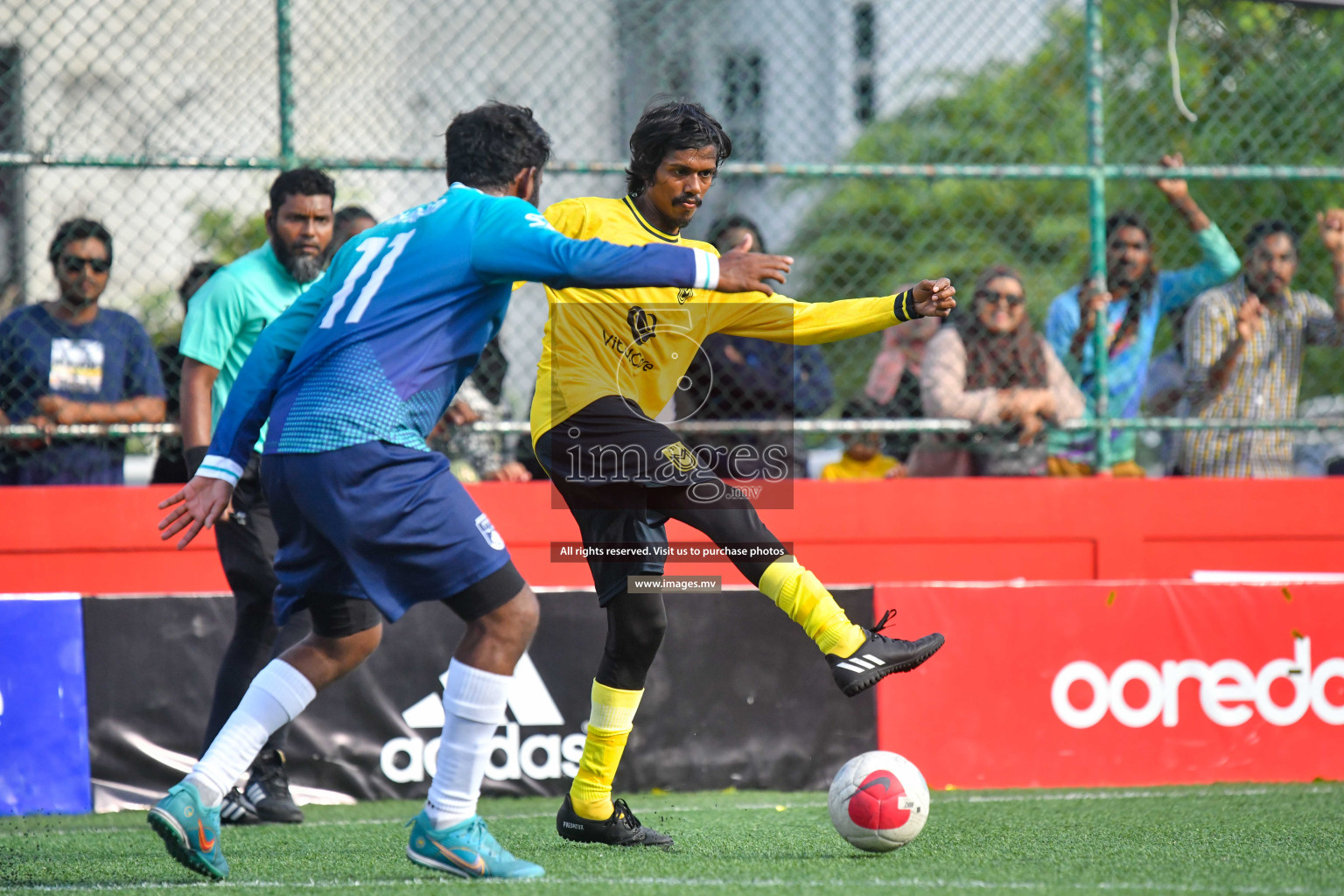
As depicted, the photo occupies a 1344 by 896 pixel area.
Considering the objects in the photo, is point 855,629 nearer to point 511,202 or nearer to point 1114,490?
point 511,202

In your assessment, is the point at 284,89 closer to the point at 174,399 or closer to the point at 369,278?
the point at 174,399

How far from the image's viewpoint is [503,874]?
3.61 meters

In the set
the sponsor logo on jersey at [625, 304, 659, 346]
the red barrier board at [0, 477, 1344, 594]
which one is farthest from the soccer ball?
the red barrier board at [0, 477, 1344, 594]

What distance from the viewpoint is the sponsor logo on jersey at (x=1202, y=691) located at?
591 cm

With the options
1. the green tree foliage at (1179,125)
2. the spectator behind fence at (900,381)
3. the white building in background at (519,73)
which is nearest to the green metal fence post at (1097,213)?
the white building in background at (519,73)

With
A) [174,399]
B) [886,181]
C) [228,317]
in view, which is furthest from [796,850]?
[886,181]

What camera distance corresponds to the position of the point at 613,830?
4.34 metres

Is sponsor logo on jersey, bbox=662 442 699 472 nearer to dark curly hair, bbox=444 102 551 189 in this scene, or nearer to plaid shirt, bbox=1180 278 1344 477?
dark curly hair, bbox=444 102 551 189

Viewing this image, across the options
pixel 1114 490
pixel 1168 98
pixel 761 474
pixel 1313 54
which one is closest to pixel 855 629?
pixel 761 474

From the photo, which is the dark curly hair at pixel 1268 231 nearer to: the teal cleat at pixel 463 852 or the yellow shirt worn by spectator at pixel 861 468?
the yellow shirt worn by spectator at pixel 861 468

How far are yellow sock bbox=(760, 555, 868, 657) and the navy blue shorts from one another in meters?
0.96

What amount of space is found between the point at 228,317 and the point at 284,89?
185 centimetres

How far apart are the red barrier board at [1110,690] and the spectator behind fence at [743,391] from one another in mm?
1064

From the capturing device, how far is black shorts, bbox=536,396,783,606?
420cm
